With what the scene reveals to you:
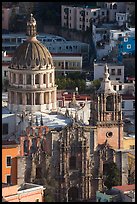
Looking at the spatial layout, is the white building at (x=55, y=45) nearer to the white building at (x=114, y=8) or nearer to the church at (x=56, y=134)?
the white building at (x=114, y=8)

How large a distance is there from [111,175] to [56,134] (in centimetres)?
195

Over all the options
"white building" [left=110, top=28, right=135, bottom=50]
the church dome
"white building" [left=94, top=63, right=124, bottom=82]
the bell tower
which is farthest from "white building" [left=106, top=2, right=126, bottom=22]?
the bell tower

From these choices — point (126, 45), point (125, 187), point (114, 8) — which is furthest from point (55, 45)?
point (125, 187)

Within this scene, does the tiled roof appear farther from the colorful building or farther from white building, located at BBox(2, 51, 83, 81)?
the colorful building

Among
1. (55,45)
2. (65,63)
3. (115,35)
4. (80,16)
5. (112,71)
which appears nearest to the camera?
(112,71)

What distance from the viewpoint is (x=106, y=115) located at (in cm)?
3469

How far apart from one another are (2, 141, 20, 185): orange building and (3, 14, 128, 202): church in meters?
0.14

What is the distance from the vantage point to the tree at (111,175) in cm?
3412

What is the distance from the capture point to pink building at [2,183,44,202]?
101 ft

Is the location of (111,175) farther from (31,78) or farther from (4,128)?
(31,78)

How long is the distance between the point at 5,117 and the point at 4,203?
7050mm

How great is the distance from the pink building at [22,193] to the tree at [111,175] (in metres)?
2.83

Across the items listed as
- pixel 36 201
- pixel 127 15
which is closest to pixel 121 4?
pixel 127 15

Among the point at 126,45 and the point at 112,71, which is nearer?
the point at 112,71
